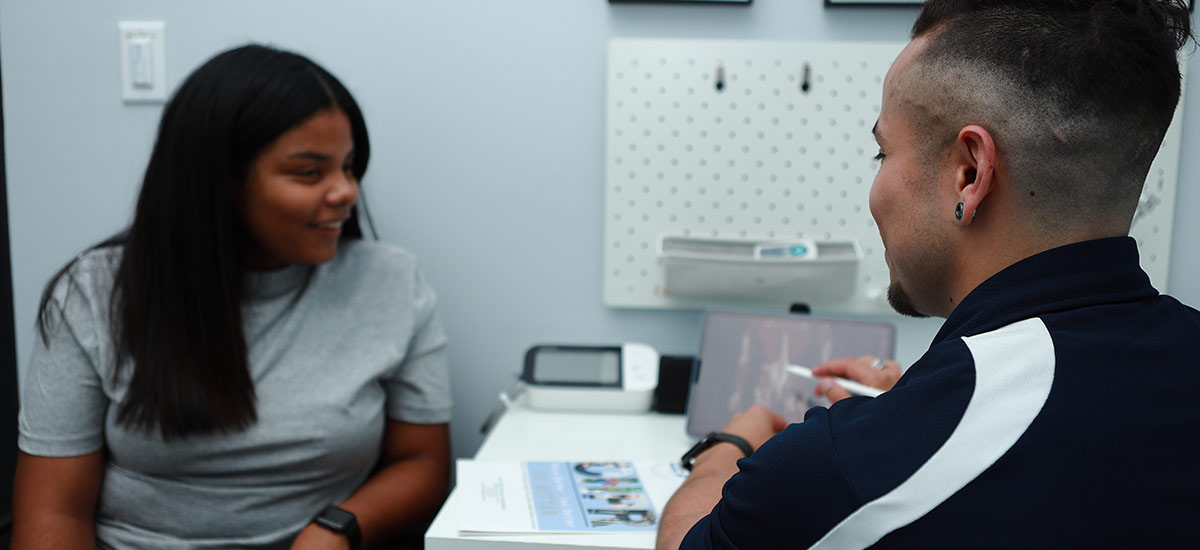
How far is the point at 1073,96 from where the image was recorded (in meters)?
0.55

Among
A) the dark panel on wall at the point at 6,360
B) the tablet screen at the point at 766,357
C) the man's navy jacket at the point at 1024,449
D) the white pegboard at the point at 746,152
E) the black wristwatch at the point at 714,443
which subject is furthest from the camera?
the dark panel on wall at the point at 6,360

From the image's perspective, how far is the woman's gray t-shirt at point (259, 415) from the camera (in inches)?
40.5

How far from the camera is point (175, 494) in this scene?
1.06m

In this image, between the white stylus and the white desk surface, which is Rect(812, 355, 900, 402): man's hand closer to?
the white stylus

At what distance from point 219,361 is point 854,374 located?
0.85 metres

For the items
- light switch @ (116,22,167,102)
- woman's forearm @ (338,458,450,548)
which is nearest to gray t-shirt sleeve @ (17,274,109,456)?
woman's forearm @ (338,458,450,548)

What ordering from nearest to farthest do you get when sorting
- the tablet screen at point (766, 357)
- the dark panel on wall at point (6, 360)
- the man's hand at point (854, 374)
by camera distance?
the man's hand at point (854, 374) < the tablet screen at point (766, 357) < the dark panel on wall at point (6, 360)

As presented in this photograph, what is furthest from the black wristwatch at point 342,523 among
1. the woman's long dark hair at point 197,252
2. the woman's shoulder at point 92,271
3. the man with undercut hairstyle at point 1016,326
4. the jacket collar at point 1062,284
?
the jacket collar at point 1062,284

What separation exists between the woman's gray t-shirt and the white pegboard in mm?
455

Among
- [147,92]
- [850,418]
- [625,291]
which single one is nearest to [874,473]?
[850,418]

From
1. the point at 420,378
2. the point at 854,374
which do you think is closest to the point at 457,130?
the point at 420,378

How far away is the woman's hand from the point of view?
38.8 inches

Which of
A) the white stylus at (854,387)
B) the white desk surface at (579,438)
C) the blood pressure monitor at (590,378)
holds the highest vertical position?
the white stylus at (854,387)

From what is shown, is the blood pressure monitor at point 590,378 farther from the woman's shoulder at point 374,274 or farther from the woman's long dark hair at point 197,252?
the woman's long dark hair at point 197,252
